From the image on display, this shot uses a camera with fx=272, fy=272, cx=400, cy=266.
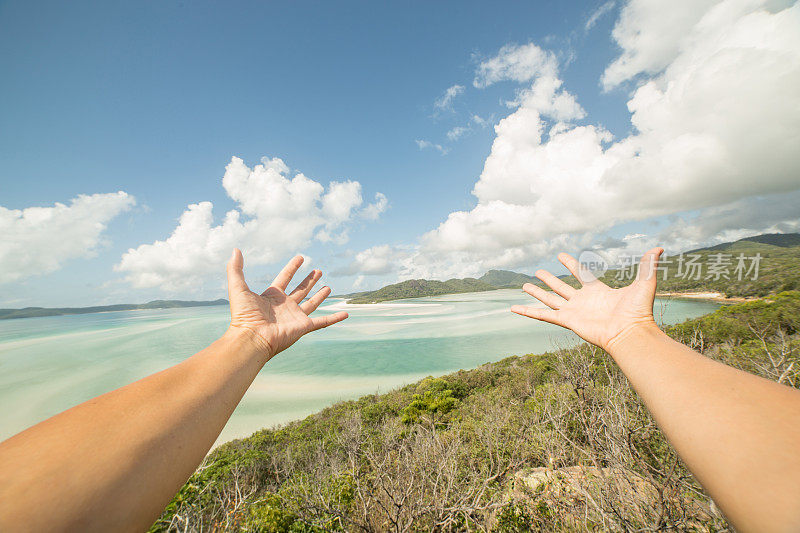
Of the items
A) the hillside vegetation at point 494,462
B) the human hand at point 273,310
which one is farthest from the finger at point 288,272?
the hillside vegetation at point 494,462

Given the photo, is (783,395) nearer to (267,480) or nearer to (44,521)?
(44,521)

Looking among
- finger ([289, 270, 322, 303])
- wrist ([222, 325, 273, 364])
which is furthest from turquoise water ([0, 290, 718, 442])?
wrist ([222, 325, 273, 364])

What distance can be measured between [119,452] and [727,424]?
2.21 m

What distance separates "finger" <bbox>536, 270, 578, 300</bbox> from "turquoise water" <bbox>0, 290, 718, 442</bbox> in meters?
14.2

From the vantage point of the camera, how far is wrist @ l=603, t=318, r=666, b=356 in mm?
1585

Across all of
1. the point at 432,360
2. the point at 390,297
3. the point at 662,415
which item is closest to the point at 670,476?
the point at 662,415

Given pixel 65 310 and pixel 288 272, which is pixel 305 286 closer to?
pixel 288 272

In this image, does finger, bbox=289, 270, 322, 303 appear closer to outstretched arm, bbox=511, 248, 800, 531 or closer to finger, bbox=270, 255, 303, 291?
finger, bbox=270, 255, 303, 291

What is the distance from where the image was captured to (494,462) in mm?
6840

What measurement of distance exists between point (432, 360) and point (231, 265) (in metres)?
35.8

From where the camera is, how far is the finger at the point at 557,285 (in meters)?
2.22

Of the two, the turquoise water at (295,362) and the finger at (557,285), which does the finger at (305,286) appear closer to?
the finger at (557,285)

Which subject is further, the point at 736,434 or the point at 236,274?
the point at 236,274

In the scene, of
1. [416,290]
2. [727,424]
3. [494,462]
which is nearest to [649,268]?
[727,424]
